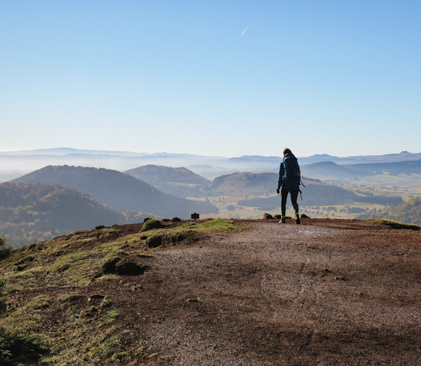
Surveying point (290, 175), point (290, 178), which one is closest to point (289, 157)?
point (290, 175)

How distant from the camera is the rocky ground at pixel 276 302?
5.93 meters

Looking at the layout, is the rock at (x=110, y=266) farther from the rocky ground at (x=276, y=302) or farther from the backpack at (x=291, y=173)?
the backpack at (x=291, y=173)

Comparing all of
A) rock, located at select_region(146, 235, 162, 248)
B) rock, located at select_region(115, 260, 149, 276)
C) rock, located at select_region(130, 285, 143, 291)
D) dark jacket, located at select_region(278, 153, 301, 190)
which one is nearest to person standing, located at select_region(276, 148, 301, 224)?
dark jacket, located at select_region(278, 153, 301, 190)

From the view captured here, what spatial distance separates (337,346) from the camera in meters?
5.98

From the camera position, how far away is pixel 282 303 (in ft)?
26.2

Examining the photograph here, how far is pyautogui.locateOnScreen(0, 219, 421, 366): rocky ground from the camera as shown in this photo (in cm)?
593

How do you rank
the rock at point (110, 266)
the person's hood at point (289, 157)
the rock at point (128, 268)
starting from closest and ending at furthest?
the rock at point (128, 268), the rock at point (110, 266), the person's hood at point (289, 157)

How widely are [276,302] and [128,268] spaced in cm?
531

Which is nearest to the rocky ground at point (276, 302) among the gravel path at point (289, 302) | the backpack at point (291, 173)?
the gravel path at point (289, 302)

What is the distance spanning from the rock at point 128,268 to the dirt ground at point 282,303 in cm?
37

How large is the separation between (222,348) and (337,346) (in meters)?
2.18

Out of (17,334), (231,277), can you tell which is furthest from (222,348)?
(17,334)

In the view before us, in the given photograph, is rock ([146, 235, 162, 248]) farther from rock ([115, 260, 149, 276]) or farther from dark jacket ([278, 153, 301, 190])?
dark jacket ([278, 153, 301, 190])

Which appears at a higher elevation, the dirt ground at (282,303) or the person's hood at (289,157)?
the person's hood at (289,157)
